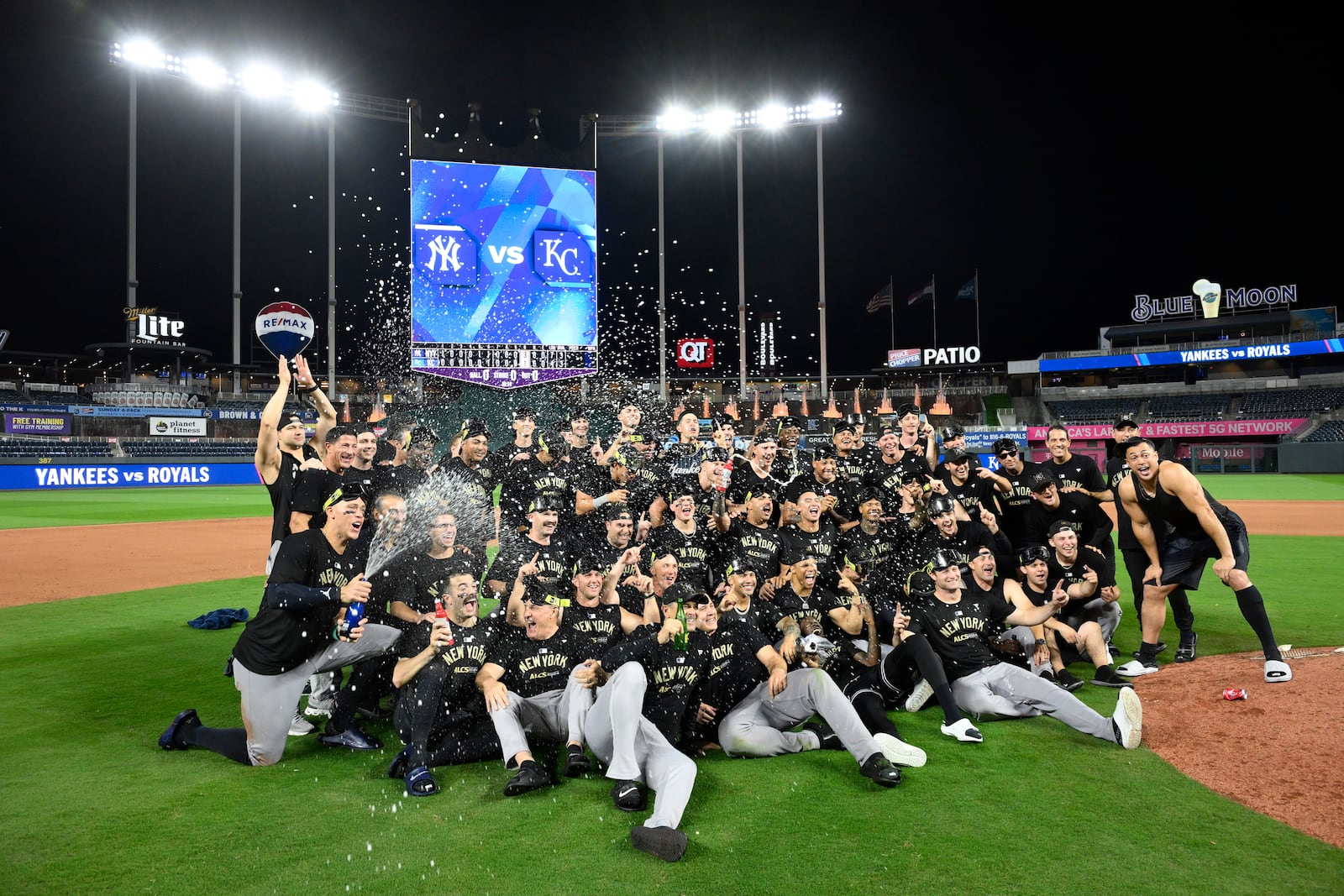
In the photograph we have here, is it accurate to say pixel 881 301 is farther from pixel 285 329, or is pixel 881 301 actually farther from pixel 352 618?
pixel 352 618

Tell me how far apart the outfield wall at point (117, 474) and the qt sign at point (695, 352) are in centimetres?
2430

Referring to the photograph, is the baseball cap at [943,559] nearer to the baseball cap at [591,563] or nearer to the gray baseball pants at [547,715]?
the baseball cap at [591,563]

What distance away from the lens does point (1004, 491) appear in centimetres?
841

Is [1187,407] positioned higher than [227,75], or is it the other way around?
[227,75]

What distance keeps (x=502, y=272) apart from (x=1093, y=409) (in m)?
46.1

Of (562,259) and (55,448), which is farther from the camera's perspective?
(55,448)

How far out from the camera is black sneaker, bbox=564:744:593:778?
4926 millimetres

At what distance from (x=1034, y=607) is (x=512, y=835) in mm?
4776

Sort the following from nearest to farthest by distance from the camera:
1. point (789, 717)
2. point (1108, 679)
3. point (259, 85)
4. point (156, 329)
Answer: point (789, 717) → point (1108, 679) → point (259, 85) → point (156, 329)

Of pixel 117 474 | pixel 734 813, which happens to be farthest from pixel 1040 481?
pixel 117 474

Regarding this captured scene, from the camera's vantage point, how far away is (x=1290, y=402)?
48.4 meters

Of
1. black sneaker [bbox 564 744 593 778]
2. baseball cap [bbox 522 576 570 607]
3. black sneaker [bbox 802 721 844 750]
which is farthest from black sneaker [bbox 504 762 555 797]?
black sneaker [bbox 802 721 844 750]

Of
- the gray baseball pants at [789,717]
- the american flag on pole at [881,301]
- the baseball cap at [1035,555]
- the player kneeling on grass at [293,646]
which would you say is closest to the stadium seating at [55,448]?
the player kneeling on grass at [293,646]

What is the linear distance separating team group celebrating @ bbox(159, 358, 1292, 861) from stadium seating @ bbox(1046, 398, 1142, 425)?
50561mm
